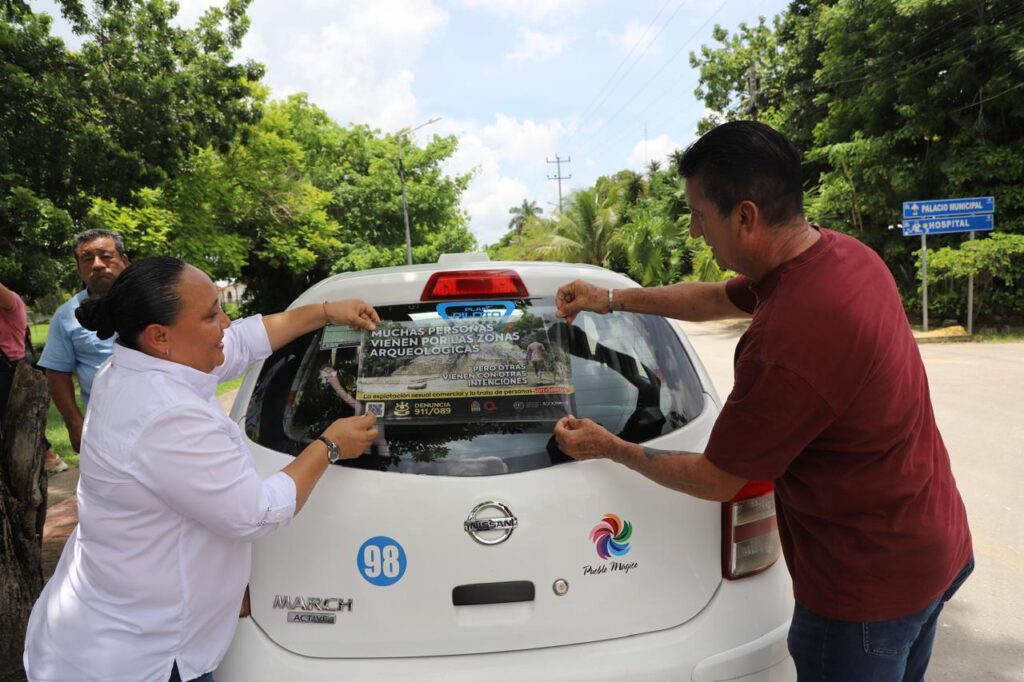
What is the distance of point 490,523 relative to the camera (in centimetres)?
166

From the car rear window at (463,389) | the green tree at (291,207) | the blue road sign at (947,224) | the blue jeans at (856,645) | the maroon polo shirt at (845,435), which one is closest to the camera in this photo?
the maroon polo shirt at (845,435)

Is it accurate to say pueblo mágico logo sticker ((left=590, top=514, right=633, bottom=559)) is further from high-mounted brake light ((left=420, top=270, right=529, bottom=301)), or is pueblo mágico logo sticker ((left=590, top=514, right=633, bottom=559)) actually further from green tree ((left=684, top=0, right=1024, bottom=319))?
green tree ((left=684, top=0, right=1024, bottom=319))

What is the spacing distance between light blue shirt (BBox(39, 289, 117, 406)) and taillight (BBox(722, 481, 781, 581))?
3.48m

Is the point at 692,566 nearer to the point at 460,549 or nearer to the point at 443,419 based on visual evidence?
the point at 460,549

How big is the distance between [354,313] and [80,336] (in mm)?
2698

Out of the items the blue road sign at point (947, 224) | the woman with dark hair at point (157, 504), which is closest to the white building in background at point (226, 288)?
the woman with dark hair at point (157, 504)

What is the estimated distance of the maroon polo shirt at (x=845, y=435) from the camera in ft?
4.60

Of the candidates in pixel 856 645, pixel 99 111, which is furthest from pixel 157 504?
pixel 99 111

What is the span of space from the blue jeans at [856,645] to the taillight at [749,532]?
206 mm

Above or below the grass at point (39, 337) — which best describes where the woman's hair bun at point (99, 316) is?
above

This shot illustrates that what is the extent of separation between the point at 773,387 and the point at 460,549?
828 millimetres

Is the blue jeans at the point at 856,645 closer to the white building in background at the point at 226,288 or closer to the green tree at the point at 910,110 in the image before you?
the white building in background at the point at 226,288

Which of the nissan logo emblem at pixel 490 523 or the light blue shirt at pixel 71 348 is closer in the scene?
the nissan logo emblem at pixel 490 523

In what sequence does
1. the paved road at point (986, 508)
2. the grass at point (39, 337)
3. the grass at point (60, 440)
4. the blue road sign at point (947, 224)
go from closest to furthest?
1. the paved road at point (986, 508)
2. the grass at point (60, 440)
3. the blue road sign at point (947, 224)
4. the grass at point (39, 337)
